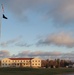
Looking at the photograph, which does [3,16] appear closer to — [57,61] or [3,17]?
[3,17]

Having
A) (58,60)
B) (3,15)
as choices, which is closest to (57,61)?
(58,60)

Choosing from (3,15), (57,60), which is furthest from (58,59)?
(3,15)

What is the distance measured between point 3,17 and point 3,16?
252mm

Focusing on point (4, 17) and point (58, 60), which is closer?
point (4, 17)

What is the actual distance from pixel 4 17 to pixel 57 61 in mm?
154595

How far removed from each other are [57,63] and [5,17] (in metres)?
151

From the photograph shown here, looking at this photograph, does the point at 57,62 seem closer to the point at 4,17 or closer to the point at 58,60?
the point at 58,60

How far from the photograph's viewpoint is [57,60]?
199875 mm

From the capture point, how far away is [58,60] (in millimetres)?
197750

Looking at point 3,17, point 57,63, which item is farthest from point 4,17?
point 57,63

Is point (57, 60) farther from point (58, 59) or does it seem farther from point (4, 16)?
point (4, 16)

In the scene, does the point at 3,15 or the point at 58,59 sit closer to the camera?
the point at 3,15

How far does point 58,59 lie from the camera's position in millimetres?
199125

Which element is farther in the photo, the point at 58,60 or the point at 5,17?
the point at 58,60
